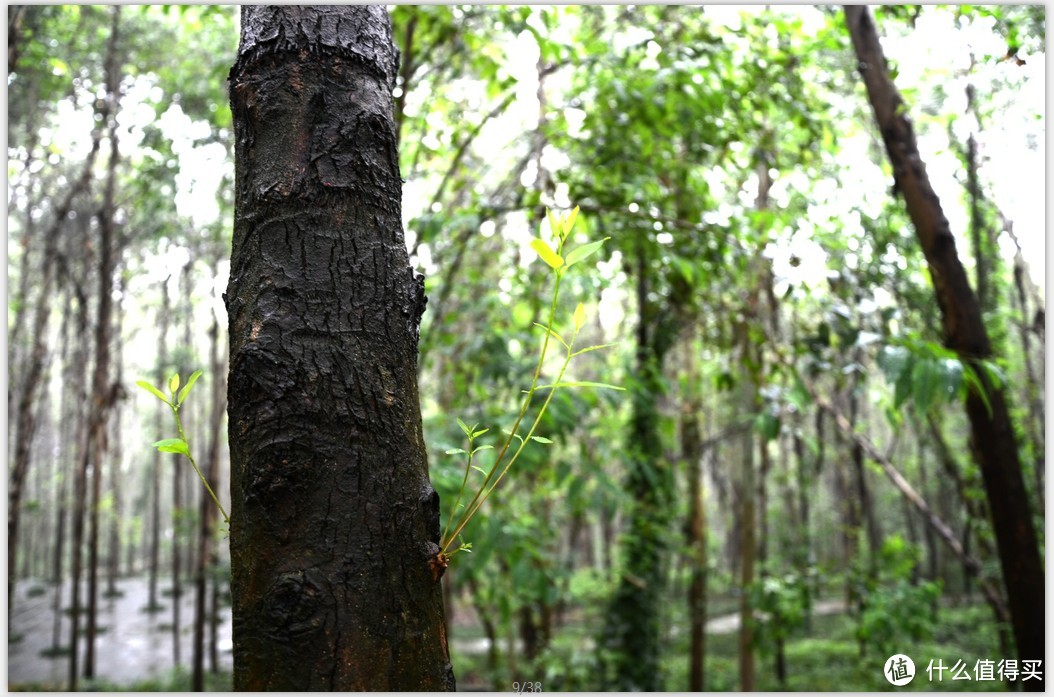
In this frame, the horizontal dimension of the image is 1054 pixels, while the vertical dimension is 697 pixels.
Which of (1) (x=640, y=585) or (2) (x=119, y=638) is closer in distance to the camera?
(1) (x=640, y=585)

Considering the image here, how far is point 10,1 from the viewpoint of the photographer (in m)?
1.44

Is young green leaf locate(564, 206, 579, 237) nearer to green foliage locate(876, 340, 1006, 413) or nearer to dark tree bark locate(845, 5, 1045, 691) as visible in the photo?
green foliage locate(876, 340, 1006, 413)

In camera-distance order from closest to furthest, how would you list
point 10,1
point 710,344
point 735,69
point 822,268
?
point 10,1, point 822,268, point 735,69, point 710,344

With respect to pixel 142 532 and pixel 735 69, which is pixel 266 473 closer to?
pixel 735 69

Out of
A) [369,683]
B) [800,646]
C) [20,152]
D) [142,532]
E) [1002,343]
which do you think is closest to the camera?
[369,683]

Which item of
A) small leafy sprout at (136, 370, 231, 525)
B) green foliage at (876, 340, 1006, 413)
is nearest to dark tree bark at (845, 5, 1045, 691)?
green foliage at (876, 340, 1006, 413)

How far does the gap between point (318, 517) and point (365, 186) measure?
0.32 meters

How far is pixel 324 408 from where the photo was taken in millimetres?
634

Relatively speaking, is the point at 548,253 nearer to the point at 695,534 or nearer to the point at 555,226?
the point at 555,226

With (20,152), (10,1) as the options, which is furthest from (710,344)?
(20,152)

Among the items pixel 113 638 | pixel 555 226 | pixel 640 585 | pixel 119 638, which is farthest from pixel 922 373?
pixel 119 638

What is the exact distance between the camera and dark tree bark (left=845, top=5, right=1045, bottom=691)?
7.63ft

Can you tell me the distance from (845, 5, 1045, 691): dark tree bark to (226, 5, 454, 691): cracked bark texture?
219cm

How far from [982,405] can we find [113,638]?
14.9 metres
